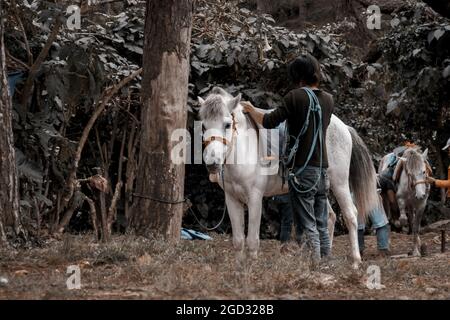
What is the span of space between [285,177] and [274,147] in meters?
0.39

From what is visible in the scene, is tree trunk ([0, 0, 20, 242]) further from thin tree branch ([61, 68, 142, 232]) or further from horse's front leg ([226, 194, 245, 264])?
thin tree branch ([61, 68, 142, 232])

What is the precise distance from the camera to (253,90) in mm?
11836

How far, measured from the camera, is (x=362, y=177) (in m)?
8.33

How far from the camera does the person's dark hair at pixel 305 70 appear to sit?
683cm

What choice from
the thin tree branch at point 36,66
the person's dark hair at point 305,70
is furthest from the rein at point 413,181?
the thin tree branch at point 36,66

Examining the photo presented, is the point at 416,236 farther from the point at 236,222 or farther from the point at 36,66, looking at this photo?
the point at 36,66

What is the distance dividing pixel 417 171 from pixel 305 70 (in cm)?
481

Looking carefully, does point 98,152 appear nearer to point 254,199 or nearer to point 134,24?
point 134,24

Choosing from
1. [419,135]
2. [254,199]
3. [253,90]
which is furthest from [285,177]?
[419,135]

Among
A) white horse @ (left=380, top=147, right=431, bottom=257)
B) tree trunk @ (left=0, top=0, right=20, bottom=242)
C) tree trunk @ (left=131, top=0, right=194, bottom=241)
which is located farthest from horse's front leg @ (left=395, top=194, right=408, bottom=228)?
tree trunk @ (left=0, top=0, right=20, bottom=242)

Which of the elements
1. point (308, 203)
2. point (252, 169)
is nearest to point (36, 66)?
point (252, 169)

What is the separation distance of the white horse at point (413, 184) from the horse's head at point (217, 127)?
4.42 m

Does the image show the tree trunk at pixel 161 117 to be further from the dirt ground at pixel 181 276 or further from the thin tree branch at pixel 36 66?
the thin tree branch at pixel 36 66

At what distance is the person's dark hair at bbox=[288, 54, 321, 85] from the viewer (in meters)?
6.83
